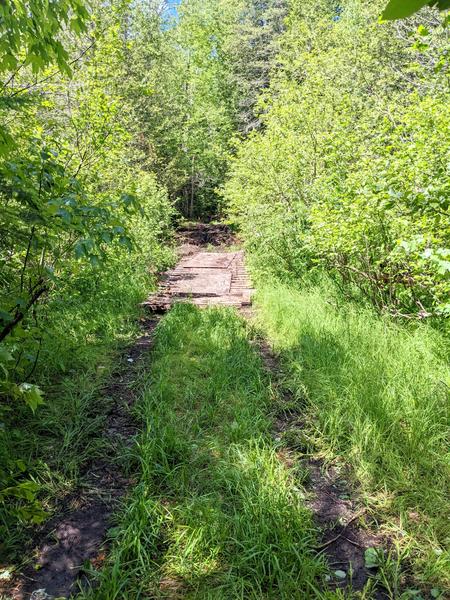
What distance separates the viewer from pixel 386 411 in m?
2.98

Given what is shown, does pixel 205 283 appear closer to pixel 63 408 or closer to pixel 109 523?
pixel 63 408

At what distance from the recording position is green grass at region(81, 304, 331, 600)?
1.91m

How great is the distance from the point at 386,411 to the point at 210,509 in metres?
1.56

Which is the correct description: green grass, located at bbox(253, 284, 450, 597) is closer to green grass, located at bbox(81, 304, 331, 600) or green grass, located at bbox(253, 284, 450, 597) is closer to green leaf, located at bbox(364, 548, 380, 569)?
green leaf, located at bbox(364, 548, 380, 569)

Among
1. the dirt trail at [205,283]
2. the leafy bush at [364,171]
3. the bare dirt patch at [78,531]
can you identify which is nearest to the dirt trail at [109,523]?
the bare dirt patch at [78,531]

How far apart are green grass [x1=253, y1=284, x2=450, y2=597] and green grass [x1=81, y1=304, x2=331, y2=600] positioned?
48 centimetres

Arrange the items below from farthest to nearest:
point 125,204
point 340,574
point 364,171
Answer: point 364,171 < point 125,204 < point 340,574

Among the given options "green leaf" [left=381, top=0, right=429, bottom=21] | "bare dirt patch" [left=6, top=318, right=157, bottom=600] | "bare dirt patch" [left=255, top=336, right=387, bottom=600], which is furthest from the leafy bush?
"bare dirt patch" [left=6, top=318, right=157, bottom=600]

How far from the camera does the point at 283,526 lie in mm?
2152

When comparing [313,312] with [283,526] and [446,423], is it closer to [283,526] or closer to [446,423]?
[446,423]

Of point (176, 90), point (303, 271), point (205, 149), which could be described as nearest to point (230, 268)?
point (303, 271)

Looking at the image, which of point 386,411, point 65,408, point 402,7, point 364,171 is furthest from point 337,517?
point 364,171

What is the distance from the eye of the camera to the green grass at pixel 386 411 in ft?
7.32

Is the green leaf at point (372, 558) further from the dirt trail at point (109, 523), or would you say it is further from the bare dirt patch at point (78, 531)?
the bare dirt patch at point (78, 531)
